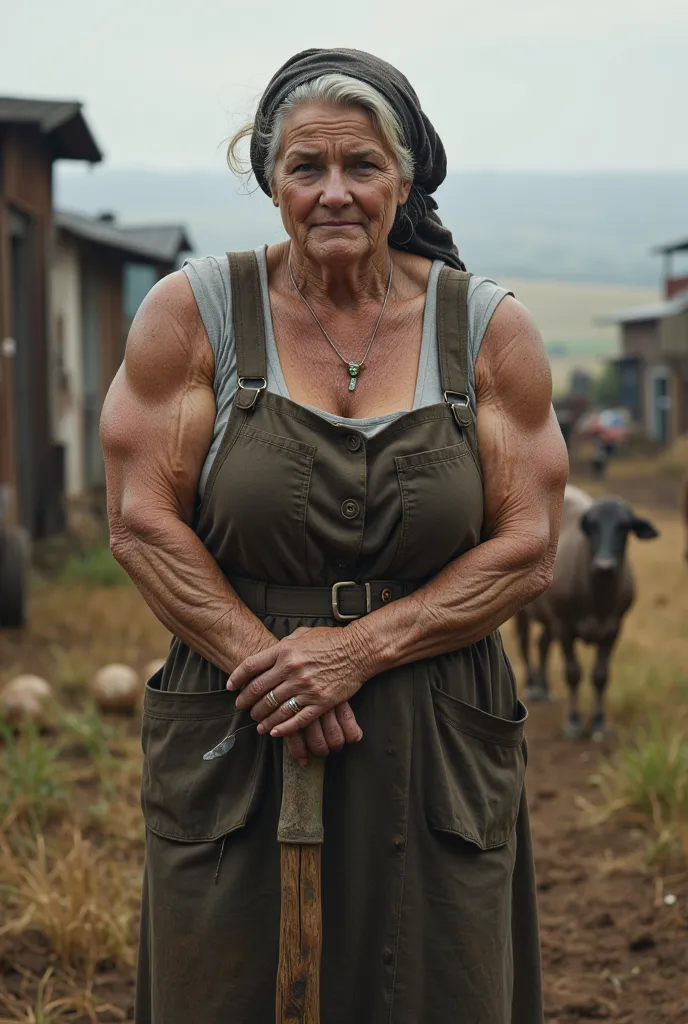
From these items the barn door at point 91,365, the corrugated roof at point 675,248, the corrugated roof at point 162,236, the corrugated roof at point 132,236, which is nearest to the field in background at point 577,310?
the corrugated roof at point 675,248

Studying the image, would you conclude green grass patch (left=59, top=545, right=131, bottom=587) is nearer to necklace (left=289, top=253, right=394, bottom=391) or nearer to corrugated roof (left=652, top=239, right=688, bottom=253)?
necklace (left=289, top=253, right=394, bottom=391)

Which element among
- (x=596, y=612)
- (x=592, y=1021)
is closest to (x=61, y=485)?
(x=596, y=612)

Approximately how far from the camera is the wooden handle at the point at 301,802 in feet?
8.35

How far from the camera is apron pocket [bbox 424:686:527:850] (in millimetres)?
2652

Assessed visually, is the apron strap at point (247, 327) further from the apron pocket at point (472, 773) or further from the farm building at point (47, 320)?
the farm building at point (47, 320)

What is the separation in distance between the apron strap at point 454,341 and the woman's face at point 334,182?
200 mm

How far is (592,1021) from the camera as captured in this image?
13.0ft

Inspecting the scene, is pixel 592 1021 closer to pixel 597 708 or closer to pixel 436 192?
pixel 436 192

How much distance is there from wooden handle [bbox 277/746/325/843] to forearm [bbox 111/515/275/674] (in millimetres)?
235

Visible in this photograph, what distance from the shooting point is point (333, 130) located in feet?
8.47

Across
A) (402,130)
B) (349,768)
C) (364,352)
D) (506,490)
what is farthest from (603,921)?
(402,130)

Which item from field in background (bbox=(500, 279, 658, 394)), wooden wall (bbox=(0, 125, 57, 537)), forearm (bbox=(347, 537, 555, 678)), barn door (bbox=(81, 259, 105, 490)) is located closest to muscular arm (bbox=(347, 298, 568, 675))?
forearm (bbox=(347, 537, 555, 678))

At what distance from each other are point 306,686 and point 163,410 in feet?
2.00

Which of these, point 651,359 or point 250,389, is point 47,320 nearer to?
point 250,389
